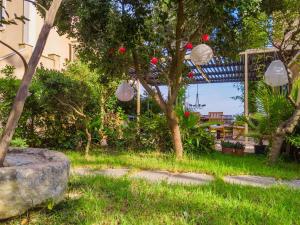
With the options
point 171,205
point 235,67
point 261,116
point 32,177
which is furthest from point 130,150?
point 235,67

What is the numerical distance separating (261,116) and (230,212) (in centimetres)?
527

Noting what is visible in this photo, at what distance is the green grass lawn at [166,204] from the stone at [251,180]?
0.33 metres

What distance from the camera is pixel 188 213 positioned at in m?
3.02

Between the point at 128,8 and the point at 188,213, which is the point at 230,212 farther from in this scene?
the point at 128,8

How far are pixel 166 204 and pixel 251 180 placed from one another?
7.34 ft

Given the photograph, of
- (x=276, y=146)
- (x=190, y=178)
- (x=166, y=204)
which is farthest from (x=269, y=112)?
(x=166, y=204)

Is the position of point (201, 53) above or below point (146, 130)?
above

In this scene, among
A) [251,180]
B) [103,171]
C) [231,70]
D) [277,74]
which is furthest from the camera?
[231,70]

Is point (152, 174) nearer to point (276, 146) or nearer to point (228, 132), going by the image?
point (276, 146)

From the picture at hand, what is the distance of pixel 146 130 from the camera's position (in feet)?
28.5

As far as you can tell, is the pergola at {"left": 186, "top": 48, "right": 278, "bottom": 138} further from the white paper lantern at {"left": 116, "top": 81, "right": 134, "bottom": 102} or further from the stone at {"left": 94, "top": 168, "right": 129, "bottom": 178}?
the stone at {"left": 94, "top": 168, "right": 129, "bottom": 178}

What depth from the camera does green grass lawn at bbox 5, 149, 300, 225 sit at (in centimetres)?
285

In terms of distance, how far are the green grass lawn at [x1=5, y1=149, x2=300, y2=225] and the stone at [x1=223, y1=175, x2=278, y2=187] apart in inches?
12.9

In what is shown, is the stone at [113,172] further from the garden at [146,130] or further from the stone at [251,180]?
the stone at [251,180]
